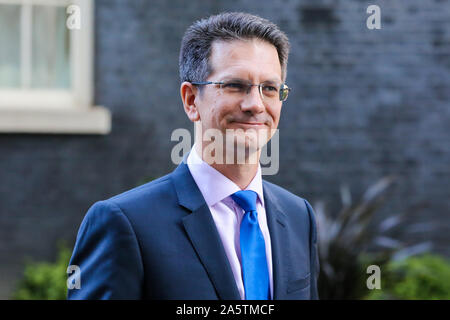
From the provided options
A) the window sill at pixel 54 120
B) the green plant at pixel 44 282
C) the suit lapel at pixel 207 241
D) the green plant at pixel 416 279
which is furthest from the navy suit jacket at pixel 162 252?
the window sill at pixel 54 120

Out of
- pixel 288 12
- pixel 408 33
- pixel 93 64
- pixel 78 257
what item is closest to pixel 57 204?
pixel 93 64

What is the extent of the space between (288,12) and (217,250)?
189 inches

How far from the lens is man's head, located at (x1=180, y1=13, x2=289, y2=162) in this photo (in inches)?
75.3

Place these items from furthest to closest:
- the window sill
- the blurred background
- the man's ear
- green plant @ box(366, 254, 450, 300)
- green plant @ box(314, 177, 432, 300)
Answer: the blurred background → the window sill → green plant @ box(366, 254, 450, 300) → green plant @ box(314, 177, 432, 300) → the man's ear

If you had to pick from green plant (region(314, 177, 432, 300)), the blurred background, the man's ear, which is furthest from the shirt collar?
the blurred background

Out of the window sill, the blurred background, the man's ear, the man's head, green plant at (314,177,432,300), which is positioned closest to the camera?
the man's head

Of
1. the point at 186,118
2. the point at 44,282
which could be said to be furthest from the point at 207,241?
the point at 186,118

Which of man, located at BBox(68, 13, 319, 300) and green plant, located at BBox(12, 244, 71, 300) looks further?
green plant, located at BBox(12, 244, 71, 300)

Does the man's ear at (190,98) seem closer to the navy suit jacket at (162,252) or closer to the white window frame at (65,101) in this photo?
the navy suit jacket at (162,252)

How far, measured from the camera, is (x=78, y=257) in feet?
6.40

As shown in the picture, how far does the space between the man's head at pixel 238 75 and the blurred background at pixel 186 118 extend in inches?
159

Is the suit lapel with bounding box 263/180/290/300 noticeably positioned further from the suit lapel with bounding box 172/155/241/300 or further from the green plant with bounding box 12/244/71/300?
the green plant with bounding box 12/244/71/300

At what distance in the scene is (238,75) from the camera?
6.23ft

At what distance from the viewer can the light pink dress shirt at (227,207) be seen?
1.92m
